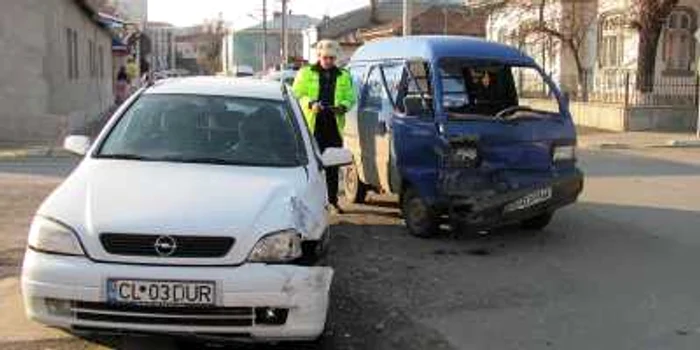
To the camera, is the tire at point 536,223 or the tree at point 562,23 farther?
the tree at point 562,23

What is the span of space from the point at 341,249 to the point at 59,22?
18.4m

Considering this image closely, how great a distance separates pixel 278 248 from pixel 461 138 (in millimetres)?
4517

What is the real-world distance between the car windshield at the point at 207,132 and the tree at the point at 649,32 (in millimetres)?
24003

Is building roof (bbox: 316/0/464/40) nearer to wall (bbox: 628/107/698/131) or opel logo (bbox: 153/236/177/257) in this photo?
wall (bbox: 628/107/698/131)

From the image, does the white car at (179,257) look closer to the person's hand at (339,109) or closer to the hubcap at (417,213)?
the hubcap at (417,213)

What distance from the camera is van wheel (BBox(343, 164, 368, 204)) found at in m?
12.9

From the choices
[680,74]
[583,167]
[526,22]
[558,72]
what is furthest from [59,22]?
[558,72]

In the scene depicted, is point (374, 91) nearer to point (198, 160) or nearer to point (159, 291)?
point (198, 160)

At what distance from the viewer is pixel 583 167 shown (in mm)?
19047

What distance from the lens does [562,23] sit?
3734 centimetres

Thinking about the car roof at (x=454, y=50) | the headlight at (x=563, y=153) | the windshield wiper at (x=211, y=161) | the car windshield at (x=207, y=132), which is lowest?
the headlight at (x=563, y=153)

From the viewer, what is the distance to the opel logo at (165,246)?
5805 millimetres

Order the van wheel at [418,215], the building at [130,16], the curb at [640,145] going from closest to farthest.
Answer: the van wheel at [418,215] < the curb at [640,145] < the building at [130,16]

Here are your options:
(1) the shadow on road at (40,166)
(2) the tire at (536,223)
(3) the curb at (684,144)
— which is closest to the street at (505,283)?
(2) the tire at (536,223)
